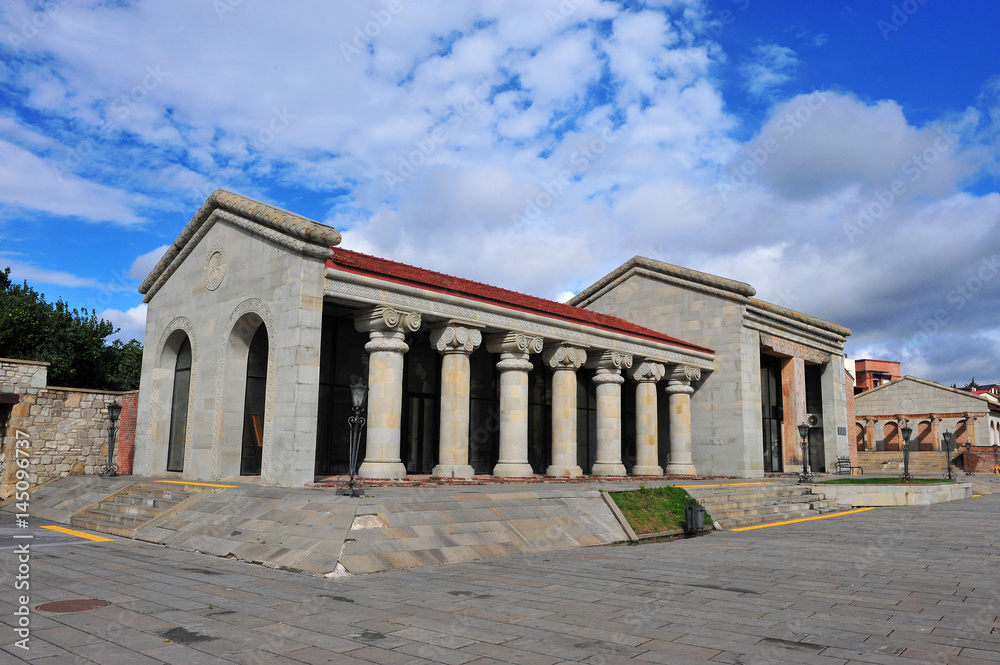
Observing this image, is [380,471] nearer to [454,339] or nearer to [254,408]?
[454,339]

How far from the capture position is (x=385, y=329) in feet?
57.6

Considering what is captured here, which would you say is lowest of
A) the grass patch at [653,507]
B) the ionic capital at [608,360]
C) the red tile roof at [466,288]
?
the grass patch at [653,507]

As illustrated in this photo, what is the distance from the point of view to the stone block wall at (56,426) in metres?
23.2

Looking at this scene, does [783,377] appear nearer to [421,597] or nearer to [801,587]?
[801,587]

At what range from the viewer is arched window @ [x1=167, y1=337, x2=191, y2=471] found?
70.5ft

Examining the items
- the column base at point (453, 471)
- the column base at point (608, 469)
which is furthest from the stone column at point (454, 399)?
the column base at point (608, 469)

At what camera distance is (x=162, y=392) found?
21.9m

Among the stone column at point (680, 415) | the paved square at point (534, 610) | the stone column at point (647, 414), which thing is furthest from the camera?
the stone column at point (680, 415)

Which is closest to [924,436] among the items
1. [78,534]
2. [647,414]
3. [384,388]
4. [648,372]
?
[647,414]

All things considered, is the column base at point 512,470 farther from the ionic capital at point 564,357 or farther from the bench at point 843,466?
the bench at point 843,466

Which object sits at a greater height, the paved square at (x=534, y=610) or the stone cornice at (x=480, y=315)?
the stone cornice at (x=480, y=315)

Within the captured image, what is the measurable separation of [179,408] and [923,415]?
58.1m

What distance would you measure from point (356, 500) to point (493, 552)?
104 inches

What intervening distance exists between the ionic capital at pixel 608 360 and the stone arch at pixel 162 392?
13.3m
